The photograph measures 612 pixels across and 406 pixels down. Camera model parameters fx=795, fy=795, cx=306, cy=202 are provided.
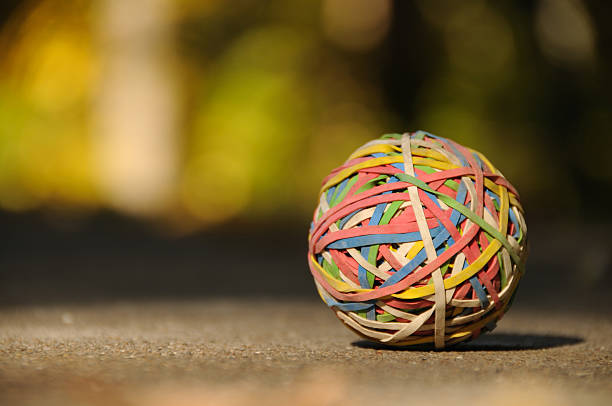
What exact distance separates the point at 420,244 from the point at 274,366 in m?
0.76

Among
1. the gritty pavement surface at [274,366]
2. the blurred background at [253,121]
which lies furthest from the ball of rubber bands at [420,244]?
the blurred background at [253,121]

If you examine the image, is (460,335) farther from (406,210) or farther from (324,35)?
(324,35)

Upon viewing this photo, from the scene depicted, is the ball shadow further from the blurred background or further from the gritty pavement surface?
the blurred background

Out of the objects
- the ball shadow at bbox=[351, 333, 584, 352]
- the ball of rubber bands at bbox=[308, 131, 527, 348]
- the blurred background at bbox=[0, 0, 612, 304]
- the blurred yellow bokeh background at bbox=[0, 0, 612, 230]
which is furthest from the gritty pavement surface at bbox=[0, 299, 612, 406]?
the blurred yellow bokeh background at bbox=[0, 0, 612, 230]

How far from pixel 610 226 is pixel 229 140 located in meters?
9.61

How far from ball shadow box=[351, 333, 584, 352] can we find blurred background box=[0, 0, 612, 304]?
8.77 feet

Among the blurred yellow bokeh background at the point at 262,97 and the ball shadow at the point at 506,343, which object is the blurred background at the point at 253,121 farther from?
the ball shadow at the point at 506,343

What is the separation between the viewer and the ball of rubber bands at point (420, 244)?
3.20 metres

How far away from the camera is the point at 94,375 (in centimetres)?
282

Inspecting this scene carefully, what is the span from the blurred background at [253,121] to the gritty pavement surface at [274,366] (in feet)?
8.18

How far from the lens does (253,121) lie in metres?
17.0

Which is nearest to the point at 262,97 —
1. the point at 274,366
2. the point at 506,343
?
the point at 506,343

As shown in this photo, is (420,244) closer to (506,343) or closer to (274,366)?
(274,366)

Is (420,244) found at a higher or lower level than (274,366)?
higher
